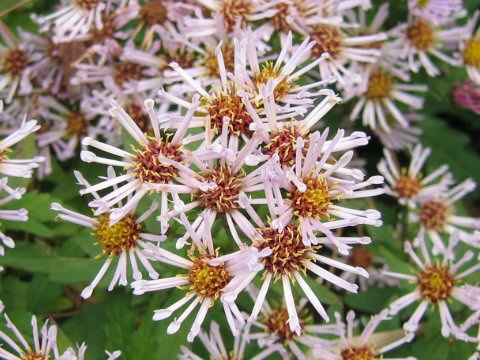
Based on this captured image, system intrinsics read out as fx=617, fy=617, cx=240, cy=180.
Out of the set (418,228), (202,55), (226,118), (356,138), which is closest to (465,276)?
(418,228)

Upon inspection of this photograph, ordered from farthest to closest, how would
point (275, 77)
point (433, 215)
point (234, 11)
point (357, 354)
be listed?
point (433, 215) < point (234, 11) < point (357, 354) < point (275, 77)

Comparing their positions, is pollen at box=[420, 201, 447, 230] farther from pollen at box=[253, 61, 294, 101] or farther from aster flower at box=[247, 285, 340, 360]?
pollen at box=[253, 61, 294, 101]

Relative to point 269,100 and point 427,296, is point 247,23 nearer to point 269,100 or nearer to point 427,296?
point 269,100

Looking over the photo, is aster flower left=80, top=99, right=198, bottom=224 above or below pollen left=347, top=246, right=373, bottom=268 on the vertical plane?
above

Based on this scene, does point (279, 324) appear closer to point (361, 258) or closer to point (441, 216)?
point (361, 258)

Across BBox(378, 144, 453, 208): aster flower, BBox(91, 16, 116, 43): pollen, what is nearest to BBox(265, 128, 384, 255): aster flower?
BBox(378, 144, 453, 208): aster flower

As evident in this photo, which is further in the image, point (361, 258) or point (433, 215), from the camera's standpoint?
point (361, 258)

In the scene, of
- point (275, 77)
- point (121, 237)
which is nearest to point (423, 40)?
point (275, 77)
